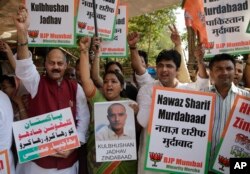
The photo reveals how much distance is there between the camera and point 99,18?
4648 mm

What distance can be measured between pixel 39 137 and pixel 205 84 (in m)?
1.57

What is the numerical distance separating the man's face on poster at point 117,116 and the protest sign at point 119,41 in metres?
1.78

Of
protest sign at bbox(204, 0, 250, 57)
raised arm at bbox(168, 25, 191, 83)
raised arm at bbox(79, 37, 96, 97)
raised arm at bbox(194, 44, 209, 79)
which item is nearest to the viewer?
raised arm at bbox(79, 37, 96, 97)

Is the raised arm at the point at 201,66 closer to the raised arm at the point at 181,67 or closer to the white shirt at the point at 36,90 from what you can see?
the raised arm at the point at 181,67

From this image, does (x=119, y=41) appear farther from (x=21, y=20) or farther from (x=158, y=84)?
(x=21, y=20)

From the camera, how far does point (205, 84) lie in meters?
3.56

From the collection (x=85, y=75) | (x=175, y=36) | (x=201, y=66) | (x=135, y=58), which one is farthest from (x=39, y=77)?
(x=175, y=36)

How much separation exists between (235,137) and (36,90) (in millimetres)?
1730

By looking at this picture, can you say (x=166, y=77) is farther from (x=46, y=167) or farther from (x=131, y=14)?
(x=131, y=14)

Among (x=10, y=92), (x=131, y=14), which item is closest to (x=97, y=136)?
(x=10, y=92)

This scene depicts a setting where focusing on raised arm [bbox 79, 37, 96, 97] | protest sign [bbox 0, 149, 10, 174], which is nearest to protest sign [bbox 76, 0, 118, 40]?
raised arm [bbox 79, 37, 96, 97]

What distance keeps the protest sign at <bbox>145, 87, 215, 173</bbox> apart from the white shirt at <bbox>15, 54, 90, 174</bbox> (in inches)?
24.4

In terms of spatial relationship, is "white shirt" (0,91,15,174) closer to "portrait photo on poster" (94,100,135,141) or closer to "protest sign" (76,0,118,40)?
"portrait photo on poster" (94,100,135,141)

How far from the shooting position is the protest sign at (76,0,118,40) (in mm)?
4535
